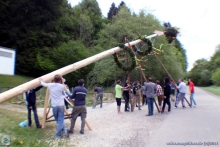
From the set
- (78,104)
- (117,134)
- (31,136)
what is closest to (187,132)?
(117,134)

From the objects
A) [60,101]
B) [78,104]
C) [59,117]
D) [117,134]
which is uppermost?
[60,101]

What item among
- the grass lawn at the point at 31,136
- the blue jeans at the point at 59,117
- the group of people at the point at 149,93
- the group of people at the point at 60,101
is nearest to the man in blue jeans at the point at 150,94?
the group of people at the point at 149,93

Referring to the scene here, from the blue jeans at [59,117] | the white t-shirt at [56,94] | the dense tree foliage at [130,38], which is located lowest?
the blue jeans at [59,117]

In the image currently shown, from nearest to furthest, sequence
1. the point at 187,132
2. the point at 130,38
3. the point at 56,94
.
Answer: the point at 56,94 → the point at 187,132 → the point at 130,38

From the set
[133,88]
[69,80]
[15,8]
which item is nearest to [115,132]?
[133,88]

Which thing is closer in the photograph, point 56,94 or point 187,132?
point 56,94

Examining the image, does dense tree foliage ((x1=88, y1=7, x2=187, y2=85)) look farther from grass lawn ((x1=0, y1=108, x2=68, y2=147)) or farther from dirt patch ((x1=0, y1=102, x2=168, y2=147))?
grass lawn ((x1=0, y1=108, x2=68, y2=147))

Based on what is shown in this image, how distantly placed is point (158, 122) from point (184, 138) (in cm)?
304

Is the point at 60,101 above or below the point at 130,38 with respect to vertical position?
below

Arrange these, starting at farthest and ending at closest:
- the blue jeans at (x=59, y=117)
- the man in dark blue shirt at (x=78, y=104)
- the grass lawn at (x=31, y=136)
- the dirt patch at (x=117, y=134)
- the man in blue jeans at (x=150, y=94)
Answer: the man in blue jeans at (x=150, y=94)
the man in dark blue shirt at (x=78, y=104)
the blue jeans at (x=59, y=117)
the dirt patch at (x=117, y=134)
the grass lawn at (x=31, y=136)

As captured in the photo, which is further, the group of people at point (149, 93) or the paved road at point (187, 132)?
the group of people at point (149, 93)

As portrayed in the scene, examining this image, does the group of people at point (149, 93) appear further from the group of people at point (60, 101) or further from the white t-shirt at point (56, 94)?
the white t-shirt at point (56, 94)

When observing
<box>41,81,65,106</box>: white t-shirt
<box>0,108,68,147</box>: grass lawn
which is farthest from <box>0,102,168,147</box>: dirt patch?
<box>41,81,65,106</box>: white t-shirt

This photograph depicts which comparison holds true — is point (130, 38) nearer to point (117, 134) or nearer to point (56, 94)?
point (117, 134)
